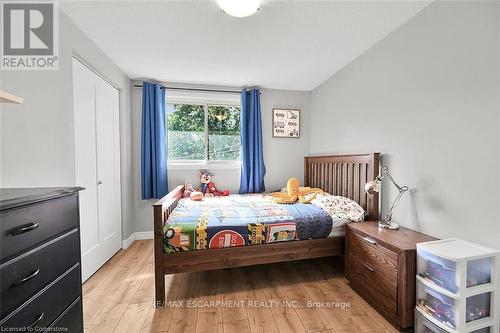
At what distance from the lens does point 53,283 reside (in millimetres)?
969

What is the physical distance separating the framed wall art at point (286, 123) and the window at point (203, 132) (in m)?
0.63

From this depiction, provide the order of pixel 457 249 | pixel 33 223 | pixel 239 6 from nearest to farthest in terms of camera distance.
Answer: pixel 33 223
pixel 457 249
pixel 239 6

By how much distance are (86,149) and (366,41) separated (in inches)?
118

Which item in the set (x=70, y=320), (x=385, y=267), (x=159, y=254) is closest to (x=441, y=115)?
(x=385, y=267)

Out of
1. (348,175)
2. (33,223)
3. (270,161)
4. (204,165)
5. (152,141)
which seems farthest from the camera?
(270,161)

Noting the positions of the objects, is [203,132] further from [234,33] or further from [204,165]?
[234,33]

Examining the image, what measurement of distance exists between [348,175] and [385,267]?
117cm

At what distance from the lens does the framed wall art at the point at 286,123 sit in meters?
3.50

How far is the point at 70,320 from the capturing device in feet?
3.60

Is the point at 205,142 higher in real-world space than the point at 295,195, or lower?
higher

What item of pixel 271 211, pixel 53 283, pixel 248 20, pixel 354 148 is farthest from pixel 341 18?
pixel 53 283

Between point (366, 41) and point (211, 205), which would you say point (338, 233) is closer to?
point (211, 205)

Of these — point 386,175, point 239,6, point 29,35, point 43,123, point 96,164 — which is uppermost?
point 239,6

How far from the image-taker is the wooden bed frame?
1.72 m
